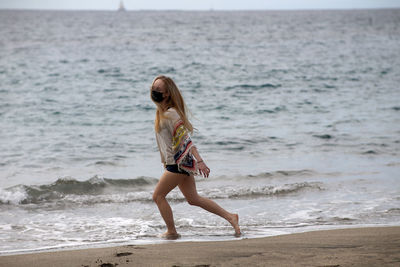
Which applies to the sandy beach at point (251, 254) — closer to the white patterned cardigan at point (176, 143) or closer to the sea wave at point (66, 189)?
the white patterned cardigan at point (176, 143)

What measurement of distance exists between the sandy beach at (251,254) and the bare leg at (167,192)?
439 mm

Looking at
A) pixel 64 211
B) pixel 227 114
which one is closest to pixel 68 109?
pixel 227 114

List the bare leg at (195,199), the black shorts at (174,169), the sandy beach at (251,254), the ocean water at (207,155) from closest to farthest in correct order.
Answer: the sandy beach at (251,254), the black shorts at (174,169), the bare leg at (195,199), the ocean water at (207,155)

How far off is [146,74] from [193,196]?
1927 cm

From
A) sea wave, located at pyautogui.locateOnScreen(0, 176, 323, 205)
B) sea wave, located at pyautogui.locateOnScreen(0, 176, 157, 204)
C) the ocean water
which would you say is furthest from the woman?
sea wave, located at pyautogui.locateOnScreen(0, 176, 157, 204)

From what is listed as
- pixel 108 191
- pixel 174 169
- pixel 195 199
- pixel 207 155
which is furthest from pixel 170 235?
pixel 207 155

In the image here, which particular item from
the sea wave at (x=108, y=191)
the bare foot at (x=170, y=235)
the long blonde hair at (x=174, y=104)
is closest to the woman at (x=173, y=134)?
the long blonde hair at (x=174, y=104)

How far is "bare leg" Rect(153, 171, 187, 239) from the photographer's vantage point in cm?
489

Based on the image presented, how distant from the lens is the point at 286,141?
10703 mm

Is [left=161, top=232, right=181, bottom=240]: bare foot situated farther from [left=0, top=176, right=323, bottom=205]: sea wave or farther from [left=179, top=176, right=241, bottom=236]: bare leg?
[left=0, top=176, right=323, bottom=205]: sea wave

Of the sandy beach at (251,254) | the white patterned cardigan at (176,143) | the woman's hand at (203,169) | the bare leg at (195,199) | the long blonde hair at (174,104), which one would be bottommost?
the sandy beach at (251,254)

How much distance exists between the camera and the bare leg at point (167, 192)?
489cm

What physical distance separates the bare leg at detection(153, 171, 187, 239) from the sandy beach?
1.44ft

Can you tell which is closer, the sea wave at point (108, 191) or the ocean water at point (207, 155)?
the ocean water at point (207, 155)
